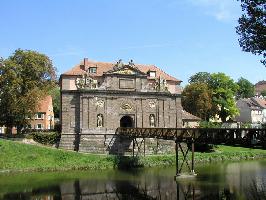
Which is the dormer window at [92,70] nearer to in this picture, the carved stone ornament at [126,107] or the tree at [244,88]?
the carved stone ornament at [126,107]

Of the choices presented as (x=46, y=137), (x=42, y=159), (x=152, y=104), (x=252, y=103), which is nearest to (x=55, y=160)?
(x=42, y=159)

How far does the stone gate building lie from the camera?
48375 mm

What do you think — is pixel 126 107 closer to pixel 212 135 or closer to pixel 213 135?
pixel 212 135

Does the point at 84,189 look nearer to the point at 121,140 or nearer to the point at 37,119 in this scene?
the point at 121,140

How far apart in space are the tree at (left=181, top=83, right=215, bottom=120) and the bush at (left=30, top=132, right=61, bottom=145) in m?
28.1

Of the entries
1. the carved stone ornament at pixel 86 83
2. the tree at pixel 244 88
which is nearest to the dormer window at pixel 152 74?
the carved stone ornament at pixel 86 83

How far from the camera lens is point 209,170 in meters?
39.3

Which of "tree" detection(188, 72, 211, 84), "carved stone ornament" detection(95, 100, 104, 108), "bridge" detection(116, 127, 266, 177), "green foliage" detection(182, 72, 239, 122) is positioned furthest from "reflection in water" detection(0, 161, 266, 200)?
"tree" detection(188, 72, 211, 84)

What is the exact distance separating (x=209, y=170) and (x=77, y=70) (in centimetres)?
2240

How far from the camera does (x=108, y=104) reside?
49.7 meters

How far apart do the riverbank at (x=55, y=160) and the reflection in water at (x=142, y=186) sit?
325 cm

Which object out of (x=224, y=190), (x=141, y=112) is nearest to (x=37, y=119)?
(x=141, y=112)

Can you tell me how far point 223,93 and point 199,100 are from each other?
20.6ft

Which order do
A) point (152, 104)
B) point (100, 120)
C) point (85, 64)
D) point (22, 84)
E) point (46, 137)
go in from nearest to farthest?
point (22, 84) → point (46, 137) → point (100, 120) → point (152, 104) → point (85, 64)
